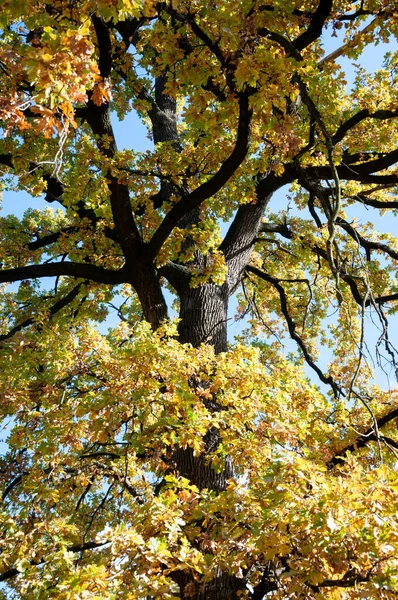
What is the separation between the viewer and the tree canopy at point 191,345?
297cm

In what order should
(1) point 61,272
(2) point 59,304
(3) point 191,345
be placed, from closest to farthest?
(3) point 191,345
(1) point 61,272
(2) point 59,304

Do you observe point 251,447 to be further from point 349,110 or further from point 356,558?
point 349,110

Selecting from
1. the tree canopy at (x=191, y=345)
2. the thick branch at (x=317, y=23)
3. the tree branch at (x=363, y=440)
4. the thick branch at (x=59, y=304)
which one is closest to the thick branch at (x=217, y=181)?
the tree canopy at (x=191, y=345)

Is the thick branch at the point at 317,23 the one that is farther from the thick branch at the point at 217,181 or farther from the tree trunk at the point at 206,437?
the tree trunk at the point at 206,437

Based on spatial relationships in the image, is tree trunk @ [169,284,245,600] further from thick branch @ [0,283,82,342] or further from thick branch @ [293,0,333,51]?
thick branch @ [293,0,333,51]

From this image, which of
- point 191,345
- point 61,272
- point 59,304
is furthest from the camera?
point 59,304

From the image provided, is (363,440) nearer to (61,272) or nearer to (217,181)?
(217,181)

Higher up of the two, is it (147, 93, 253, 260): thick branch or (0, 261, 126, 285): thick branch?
(147, 93, 253, 260): thick branch

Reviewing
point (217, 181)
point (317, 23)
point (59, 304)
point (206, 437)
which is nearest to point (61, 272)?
point (59, 304)

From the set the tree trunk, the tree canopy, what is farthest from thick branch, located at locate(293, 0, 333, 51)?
the tree trunk

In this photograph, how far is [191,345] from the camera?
191 inches

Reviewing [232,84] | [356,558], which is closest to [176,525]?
[356,558]

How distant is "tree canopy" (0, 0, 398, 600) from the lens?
2969mm

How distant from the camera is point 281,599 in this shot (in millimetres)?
3344
